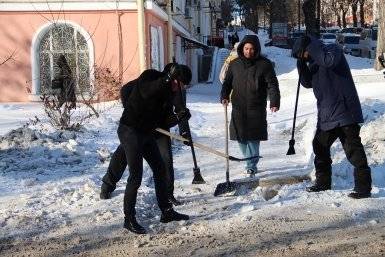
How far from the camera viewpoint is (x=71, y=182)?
7.34 m

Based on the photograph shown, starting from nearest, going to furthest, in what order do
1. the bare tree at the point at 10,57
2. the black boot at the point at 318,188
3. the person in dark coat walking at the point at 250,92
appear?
the black boot at the point at 318,188, the person in dark coat walking at the point at 250,92, the bare tree at the point at 10,57

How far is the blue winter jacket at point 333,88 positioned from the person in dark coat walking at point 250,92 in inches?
37.4

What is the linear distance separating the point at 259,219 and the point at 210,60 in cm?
2935

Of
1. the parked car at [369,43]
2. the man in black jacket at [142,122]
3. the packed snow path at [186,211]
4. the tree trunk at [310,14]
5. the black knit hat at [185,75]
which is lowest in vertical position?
the packed snow path at [186,211]

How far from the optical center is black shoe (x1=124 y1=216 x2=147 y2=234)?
17.3 feet

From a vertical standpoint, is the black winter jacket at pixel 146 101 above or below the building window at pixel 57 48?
below

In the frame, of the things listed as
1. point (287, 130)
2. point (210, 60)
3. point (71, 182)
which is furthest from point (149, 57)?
point (210, 60)

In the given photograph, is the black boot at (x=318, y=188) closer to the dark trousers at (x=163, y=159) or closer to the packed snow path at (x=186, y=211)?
the packed snow path at (x=186, y=211)

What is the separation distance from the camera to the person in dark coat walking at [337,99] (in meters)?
5.91

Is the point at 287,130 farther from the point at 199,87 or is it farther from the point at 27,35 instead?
the point at 199,87

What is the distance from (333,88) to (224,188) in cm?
157

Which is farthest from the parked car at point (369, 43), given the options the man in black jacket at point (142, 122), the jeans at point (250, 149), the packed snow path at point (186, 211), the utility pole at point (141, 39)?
the man in black jacket at point (142, 122)

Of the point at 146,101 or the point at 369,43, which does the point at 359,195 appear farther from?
the point at 369,43

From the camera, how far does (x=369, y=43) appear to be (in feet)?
124
